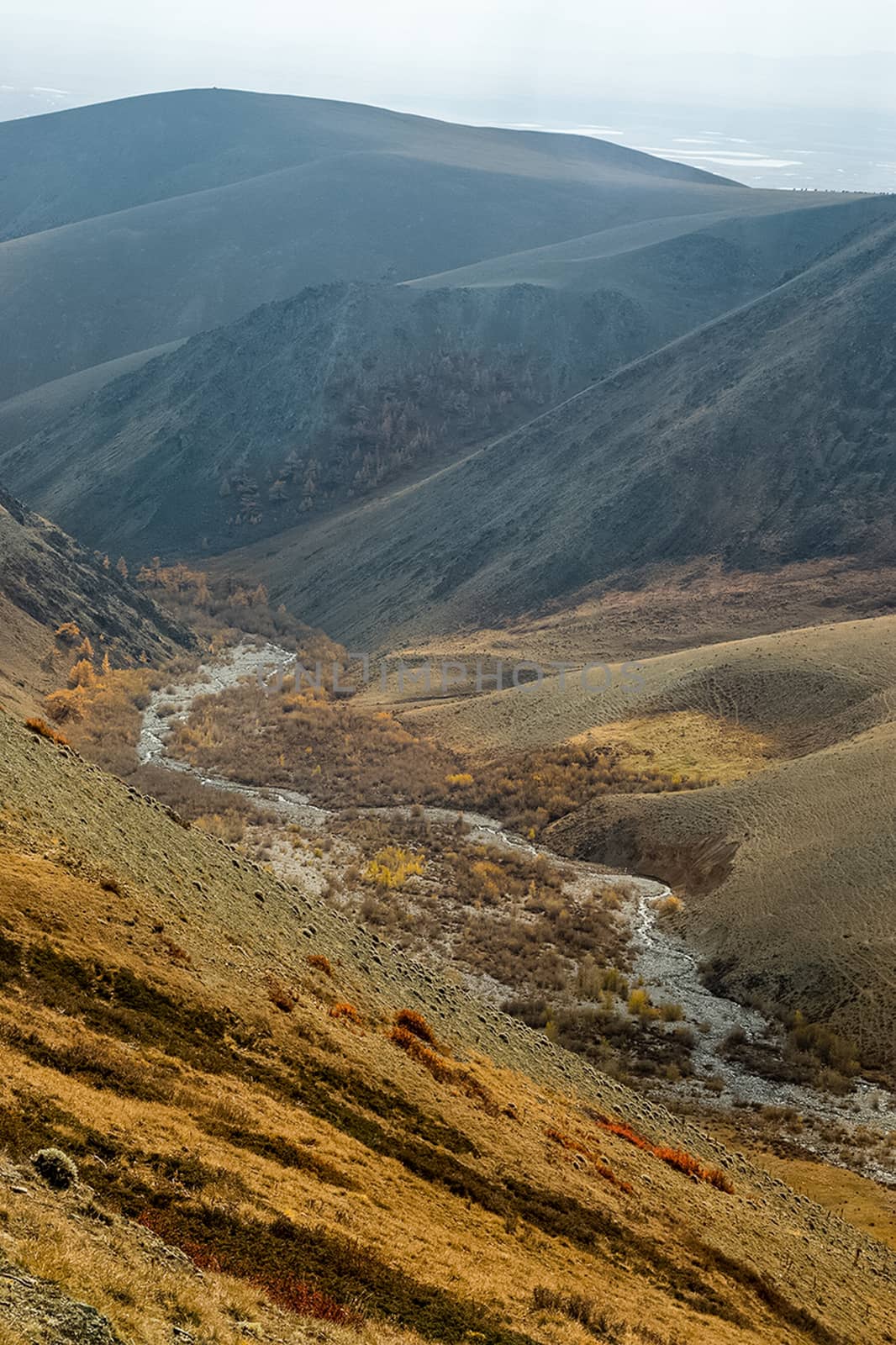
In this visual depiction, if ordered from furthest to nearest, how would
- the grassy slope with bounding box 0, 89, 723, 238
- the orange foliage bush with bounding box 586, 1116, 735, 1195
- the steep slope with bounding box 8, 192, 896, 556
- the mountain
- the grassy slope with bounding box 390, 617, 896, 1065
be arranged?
1. the grassy slope with bounding box 0, 89, 723, 238
2. the mountain
3. the steep slope with bounding box 8, 192, 896, 556
4. the grassy slope with bounding box 390, 617, 896, 1065
5. the orange foliage bush with bounding box 586, 1116, 735, 1195

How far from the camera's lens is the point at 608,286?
103m

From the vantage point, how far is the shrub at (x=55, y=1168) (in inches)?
324

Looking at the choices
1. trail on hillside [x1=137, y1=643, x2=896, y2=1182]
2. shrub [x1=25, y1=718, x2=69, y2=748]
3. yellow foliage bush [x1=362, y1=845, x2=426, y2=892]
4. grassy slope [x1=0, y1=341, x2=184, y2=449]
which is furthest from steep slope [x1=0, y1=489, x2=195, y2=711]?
grassy slope [x1=0, y1=341, x2=184, y2=449]

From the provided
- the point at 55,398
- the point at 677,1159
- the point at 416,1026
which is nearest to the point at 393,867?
the point at 416,1026

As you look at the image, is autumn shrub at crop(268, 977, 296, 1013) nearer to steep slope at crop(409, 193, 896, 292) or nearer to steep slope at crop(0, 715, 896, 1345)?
steep slope at crop(0, 715, 896, 1345)

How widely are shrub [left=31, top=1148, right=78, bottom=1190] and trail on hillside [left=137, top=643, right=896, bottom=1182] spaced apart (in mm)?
16218

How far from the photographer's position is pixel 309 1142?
38.4 ft

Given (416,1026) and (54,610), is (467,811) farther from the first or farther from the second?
(54,610)

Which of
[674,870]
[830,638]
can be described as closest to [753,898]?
[674,870]

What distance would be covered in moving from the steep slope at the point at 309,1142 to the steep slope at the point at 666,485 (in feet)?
153

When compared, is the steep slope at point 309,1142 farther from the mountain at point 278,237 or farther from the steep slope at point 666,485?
the mountain at point 278,237

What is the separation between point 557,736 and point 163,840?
28.4 m

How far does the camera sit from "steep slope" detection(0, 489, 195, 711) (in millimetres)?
48281

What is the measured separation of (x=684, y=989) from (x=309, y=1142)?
58.3 feet
